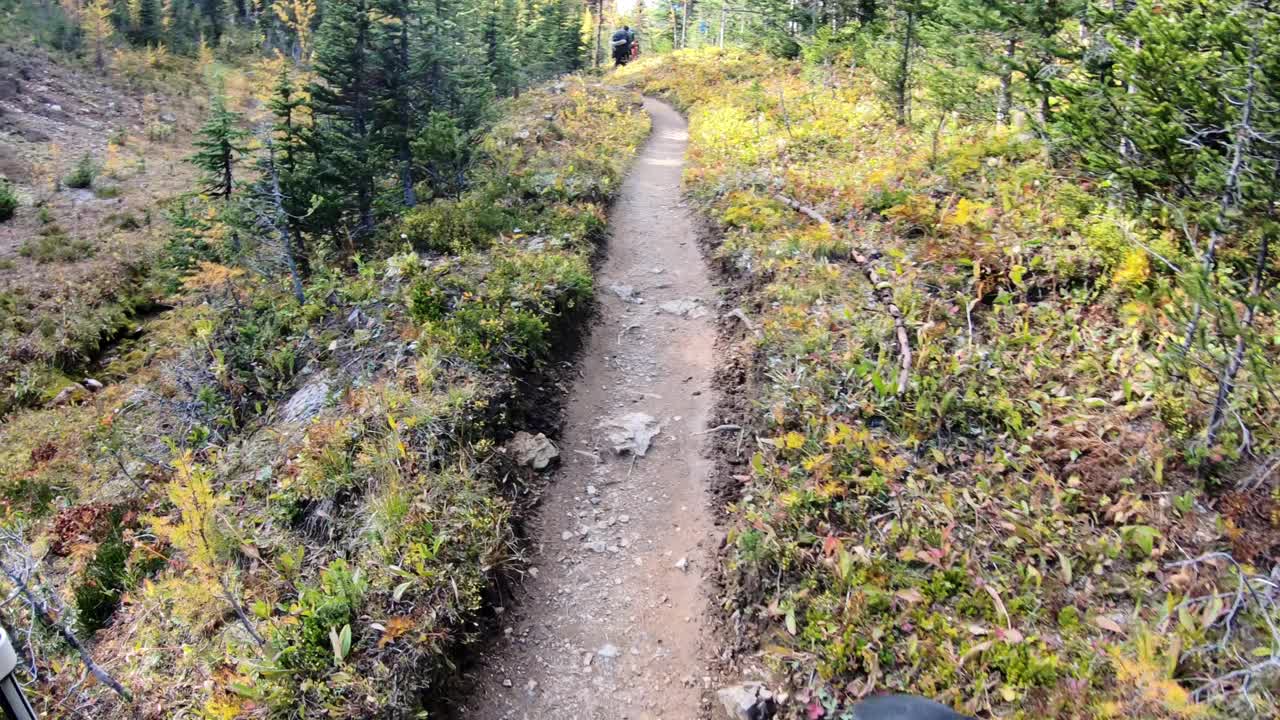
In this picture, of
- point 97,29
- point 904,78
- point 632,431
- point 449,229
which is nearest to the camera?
point 632,431

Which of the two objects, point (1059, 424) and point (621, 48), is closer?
point (1059, 424)

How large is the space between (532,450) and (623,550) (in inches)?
73.0

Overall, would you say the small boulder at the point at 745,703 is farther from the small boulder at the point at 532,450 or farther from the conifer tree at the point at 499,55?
the conifer tree at the point at 499,55

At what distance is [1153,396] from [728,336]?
18.5 ft

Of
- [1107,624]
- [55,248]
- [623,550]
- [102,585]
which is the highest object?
[1107,624]

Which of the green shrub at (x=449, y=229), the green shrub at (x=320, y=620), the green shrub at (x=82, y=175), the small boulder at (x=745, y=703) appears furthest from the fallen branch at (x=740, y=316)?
the green shrub at (x=82, y=175)

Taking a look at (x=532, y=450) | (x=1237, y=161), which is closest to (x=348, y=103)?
(x=532, y=450)

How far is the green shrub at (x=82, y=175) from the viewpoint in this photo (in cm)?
3195

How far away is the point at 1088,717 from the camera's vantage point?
14.6 feet

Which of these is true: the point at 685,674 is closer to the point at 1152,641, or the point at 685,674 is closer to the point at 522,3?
the point at 1152,641

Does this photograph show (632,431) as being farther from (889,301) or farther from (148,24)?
(148,24)

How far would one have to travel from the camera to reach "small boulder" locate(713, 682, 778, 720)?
5.34 m

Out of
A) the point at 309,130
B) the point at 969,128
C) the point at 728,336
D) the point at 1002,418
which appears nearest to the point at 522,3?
the point at 309,130

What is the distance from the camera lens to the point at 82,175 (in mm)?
32219
